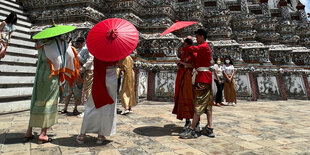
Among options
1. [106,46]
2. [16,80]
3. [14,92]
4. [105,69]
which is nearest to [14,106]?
[14,92]

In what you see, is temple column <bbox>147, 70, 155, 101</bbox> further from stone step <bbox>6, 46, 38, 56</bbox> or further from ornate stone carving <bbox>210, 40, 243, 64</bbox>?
stone step <bbox>6, 46, 38, 56</bbox>

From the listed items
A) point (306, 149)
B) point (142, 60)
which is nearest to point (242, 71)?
point (142, 60)

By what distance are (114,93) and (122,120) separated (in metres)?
1.55

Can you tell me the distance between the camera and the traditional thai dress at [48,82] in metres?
2.59

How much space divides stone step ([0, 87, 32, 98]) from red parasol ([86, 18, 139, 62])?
11.5 ft

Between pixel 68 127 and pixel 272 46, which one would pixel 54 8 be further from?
pixel 272 46

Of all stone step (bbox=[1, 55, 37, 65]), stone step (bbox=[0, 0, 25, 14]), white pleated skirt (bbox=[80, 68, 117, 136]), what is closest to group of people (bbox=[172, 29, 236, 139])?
white pleated skirt (bbox=[80, 68, 117, 136])

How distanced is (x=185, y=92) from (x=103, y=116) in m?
1.53

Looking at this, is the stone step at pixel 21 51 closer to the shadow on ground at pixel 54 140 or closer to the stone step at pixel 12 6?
the stone step at pixel 12 6

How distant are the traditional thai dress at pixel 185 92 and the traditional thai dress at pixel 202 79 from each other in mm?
134

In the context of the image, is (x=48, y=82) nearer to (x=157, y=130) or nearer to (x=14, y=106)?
(x=157, y=130)

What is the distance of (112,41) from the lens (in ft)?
8.05

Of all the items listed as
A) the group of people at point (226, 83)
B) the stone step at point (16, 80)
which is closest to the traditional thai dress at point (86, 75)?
the stone step at point (16, 80)

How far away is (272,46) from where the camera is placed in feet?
40.3
